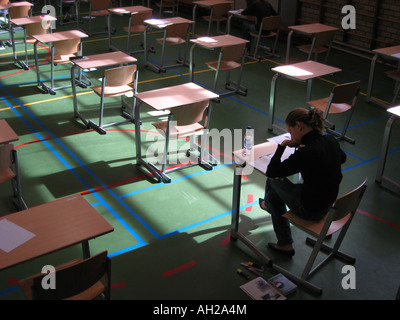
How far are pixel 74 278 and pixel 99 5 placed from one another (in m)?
8.75

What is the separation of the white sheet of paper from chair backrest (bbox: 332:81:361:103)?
3.92m

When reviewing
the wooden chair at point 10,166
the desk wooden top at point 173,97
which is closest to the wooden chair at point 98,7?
the desk wooden top at point 173,97

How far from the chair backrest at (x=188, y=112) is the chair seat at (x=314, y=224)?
1708 mm

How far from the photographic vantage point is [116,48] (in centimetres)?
921

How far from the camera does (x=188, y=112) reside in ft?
16.0

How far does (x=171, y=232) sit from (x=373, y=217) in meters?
1.97

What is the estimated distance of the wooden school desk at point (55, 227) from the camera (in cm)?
271

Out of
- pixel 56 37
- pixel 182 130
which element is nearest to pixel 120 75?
pixel 182 130

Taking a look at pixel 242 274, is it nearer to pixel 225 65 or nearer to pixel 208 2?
pixel 225 65

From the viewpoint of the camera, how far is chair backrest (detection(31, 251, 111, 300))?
2.47 meters

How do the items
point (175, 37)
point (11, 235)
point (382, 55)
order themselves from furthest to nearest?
1. point (175, 37)
2. point (382, 55)
3. point (11, 235)

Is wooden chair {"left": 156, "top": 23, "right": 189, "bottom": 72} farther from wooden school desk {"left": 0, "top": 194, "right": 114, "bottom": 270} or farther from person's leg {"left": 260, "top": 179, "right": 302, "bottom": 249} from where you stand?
wooden school desk {"left": 0, "top": 194, "right": 114, "bottom": 270}
